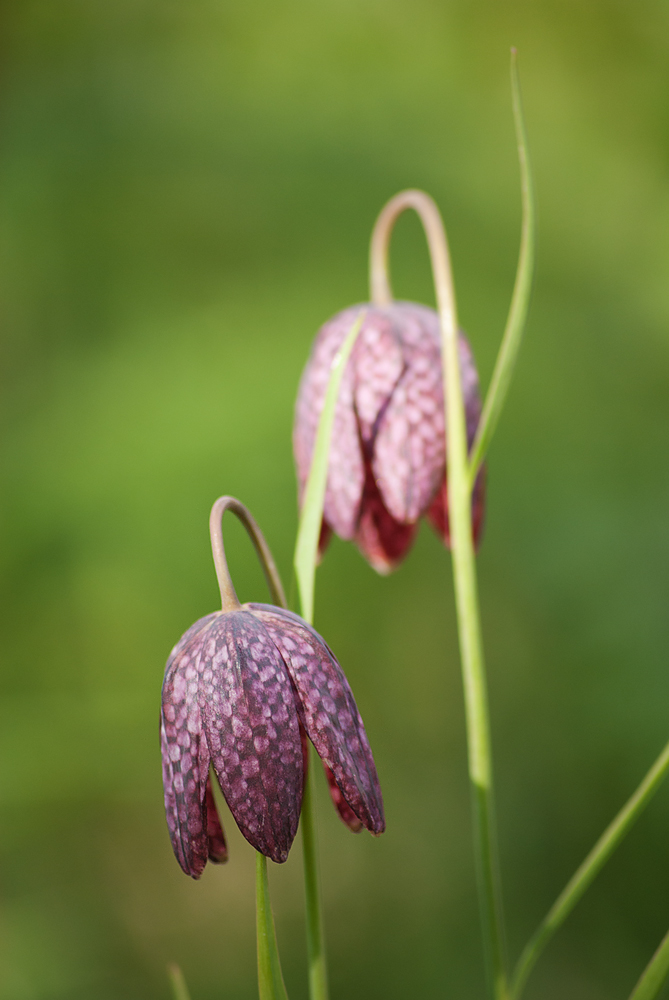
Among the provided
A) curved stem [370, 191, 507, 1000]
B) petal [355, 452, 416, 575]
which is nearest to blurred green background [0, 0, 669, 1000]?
petal [355, 452, 416, 575]

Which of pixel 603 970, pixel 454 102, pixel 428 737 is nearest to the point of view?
Result: pixel 603 970

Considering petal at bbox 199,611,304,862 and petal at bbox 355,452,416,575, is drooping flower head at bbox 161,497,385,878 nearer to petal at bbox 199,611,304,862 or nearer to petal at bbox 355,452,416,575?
petal at bbox 199,611,304,862

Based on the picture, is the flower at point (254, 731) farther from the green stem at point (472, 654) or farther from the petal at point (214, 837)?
the green stem at point (472, 654)

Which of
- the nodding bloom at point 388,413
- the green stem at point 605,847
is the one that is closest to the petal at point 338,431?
the nodding bloom at point 388,413

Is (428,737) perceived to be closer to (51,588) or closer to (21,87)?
(51,588)

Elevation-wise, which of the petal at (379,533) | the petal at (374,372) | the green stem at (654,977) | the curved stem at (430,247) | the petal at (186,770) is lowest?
the green stem at (654,977)

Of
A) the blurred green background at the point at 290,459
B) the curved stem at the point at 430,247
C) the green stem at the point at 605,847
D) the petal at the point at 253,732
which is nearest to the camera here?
the petal at the point at 253,732

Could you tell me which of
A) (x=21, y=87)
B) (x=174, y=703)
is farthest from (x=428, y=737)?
(x=21, y=87)

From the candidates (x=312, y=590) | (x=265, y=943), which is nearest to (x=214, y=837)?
(x=265, y=943)
